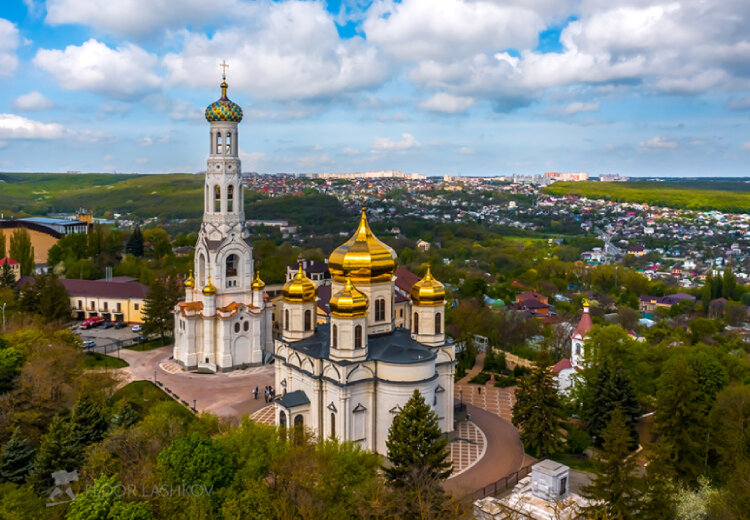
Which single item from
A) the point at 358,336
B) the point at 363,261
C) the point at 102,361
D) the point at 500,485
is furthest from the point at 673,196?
the point at 358,336

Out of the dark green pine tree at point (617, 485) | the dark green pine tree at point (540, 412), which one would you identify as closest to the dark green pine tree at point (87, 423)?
the dark green pine tree at point (540, 412)

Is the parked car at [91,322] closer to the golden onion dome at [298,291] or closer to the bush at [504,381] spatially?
the golden onion dome at [298,291]

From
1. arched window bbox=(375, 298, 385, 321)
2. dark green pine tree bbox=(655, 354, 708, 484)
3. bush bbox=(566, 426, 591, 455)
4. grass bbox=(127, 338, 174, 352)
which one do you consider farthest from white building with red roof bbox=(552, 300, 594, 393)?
grass bbox=(127, 338, 174, 352)

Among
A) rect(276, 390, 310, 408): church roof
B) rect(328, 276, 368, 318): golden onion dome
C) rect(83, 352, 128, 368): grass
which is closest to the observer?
rect(328, 276, 368, 318): golden onion dome

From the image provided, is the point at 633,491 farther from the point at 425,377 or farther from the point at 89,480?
the point at 89,480

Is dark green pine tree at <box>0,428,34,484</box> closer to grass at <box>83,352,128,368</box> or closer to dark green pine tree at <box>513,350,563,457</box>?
grass at <box>83,352,128,368</box>
